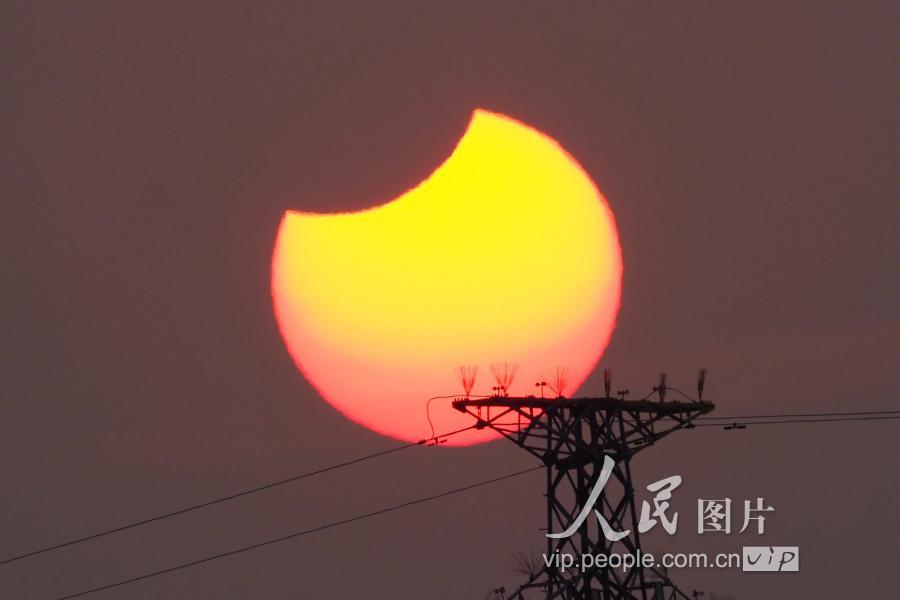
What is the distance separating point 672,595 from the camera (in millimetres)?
101438

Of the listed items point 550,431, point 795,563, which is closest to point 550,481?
point 550,431

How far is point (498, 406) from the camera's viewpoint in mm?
99312

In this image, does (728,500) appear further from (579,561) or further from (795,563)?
(579,561)

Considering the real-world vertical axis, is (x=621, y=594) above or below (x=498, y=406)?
below

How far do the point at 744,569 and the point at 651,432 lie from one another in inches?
409

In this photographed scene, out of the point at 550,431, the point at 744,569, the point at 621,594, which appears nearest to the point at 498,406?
the point at 550,431

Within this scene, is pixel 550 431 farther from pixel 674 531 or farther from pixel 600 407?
pixel 674 531

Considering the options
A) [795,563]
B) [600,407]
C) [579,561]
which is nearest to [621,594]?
[579,561]

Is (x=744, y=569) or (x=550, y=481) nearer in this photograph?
(x=550, y=481)

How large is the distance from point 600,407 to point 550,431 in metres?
2.73

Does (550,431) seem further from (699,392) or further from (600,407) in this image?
(699,392)

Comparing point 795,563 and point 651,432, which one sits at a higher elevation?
point 651,432

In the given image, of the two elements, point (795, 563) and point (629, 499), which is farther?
point (795, 563)

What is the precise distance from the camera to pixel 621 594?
326 feet
